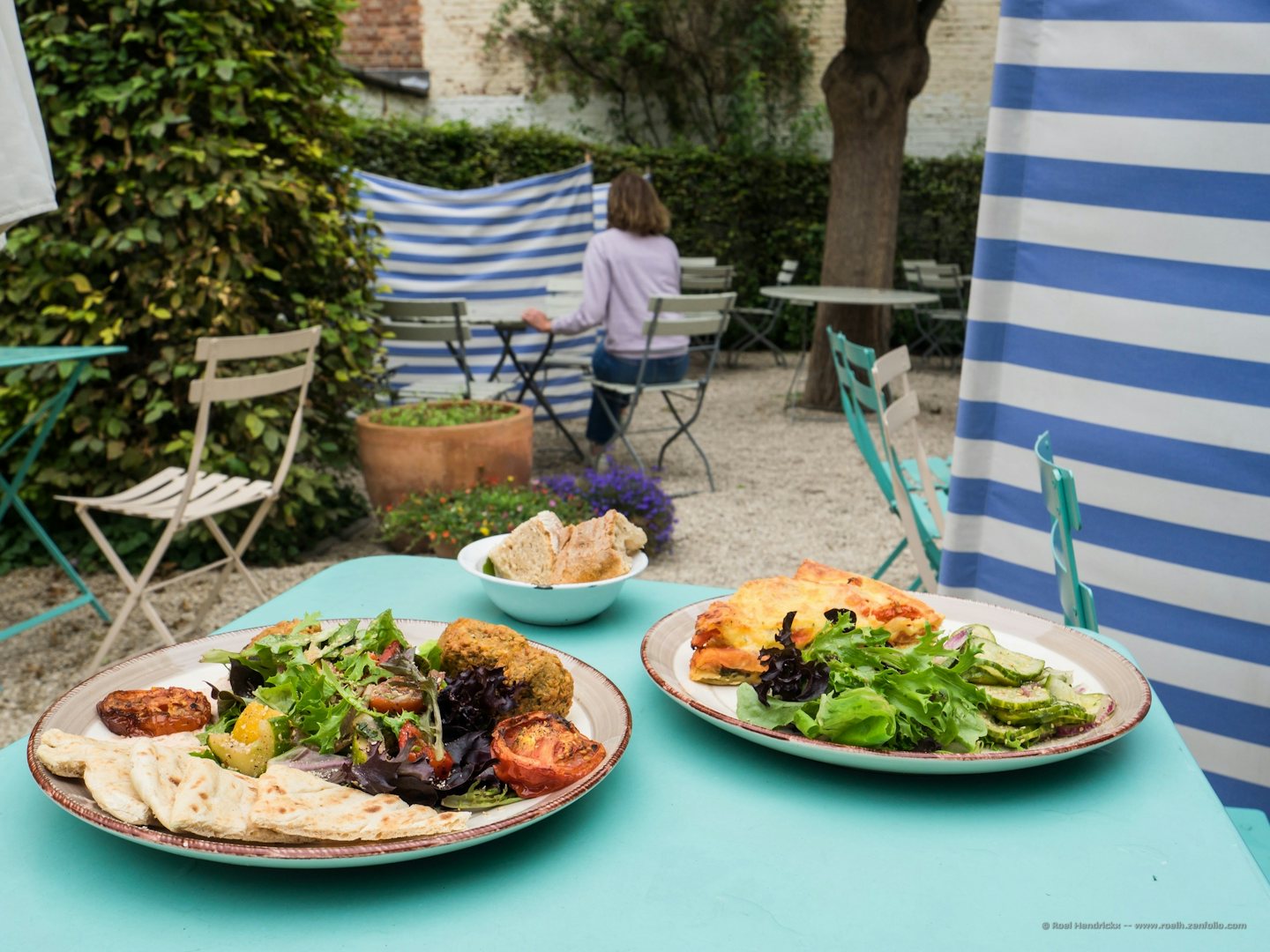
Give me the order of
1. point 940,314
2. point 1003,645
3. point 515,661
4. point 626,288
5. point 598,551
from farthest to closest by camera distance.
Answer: point 940,314
point 626,288
point 598,551
point 1003,645
point 515,661

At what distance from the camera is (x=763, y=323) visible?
12594 mm

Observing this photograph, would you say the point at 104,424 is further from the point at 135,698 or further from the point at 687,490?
the point at 135,698

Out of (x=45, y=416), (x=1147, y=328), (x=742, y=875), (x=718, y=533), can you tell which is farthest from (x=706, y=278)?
(x=742, y=875)

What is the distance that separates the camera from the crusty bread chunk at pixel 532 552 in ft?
4.75

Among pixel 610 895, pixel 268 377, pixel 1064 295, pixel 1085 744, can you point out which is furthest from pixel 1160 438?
pixel 268 377

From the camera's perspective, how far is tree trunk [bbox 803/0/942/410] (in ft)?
26.5

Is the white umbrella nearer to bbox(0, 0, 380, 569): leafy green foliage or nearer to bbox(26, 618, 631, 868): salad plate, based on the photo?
bbox(26, 618, 631, 868): salad plate

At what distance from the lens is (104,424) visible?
14.1ft

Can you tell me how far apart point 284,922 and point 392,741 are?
0.18 metres

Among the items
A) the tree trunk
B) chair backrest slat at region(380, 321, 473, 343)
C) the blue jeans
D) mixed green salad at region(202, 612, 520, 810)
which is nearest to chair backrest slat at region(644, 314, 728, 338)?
the blue jeans

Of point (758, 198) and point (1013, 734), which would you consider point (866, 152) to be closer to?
point (758, 198)

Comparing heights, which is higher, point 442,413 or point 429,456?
point 442,413

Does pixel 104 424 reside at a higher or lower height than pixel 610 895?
lower

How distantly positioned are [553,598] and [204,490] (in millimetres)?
2833
